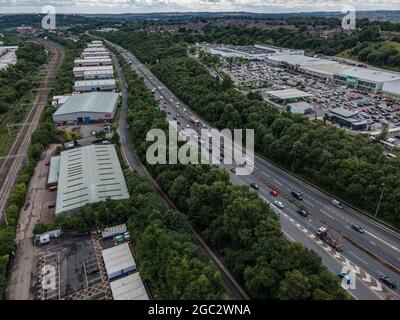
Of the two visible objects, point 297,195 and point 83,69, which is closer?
point 297,195

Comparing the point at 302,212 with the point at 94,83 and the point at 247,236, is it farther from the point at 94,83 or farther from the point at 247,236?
the point at 94,83

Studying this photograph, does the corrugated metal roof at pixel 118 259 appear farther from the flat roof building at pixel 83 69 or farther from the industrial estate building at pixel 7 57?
the industrial estate building at pixel 7 57

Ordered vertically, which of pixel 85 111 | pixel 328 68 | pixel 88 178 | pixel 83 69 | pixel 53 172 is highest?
pixel 83 69

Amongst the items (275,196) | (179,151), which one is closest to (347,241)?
(275,196)

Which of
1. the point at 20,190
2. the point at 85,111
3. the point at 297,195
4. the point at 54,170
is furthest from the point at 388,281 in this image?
the point at 85,111

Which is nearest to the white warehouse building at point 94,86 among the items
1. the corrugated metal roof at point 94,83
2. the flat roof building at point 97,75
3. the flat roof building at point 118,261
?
the corrugated metal roof at point 94,83
